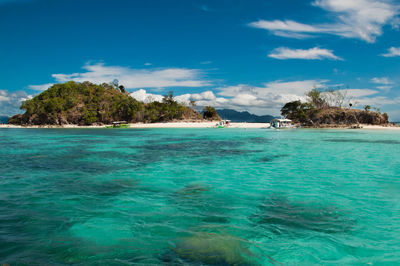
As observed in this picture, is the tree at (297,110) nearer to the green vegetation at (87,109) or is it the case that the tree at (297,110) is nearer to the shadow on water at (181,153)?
the green vegetation at (87,109)

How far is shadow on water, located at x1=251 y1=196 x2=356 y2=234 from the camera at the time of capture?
6.74m

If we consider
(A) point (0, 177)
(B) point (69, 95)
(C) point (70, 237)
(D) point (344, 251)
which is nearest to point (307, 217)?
(D) point (344, 251)

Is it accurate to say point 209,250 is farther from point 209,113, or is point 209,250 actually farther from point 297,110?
point 209,113

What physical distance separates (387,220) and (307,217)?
2.41m

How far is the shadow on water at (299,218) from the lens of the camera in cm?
674

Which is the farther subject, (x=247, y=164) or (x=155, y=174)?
(x=247, y=164)

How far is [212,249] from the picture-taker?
5438mm

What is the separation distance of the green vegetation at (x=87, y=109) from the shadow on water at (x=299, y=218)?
4147 inches

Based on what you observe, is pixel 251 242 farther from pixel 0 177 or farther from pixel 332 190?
pixel 0 177

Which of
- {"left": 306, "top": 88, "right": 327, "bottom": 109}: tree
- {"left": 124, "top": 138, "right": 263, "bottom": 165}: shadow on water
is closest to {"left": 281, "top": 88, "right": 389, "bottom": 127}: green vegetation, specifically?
{"left": 306, "top": 88, "right": 327, "bottom": 109}: tree

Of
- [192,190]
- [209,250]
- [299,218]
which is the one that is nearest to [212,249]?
[209,250]

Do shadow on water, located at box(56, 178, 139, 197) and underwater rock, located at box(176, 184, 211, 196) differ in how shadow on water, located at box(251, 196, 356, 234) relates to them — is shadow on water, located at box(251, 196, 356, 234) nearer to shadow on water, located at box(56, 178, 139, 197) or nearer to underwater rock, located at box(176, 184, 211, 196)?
underwater rock, located at box(176, 184, 211, 196)

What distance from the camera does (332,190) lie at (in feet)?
35.4

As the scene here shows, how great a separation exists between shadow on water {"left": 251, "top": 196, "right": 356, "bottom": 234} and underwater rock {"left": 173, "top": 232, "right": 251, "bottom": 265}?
A: 4.60ft
